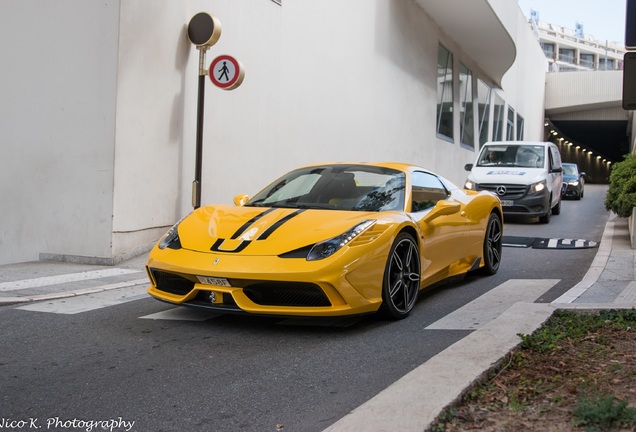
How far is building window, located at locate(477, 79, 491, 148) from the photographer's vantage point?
92.5 ft

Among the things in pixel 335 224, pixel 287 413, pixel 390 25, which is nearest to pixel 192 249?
pixel 335 224

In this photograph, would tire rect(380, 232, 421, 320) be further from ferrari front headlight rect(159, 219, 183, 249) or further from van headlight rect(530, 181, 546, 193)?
van headlight rect(530, 181, 546, 193)

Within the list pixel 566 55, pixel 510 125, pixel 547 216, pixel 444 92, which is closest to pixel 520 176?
pixel 547 216

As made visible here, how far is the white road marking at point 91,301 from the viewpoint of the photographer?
577 cm

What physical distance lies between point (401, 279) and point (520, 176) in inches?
388

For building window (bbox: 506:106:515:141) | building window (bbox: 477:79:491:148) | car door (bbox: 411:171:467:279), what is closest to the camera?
car door (bbox: 411:171:467:279)

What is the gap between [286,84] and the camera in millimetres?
12625

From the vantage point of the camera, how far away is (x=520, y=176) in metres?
14.5

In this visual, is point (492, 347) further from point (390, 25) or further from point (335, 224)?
point (390, 25)

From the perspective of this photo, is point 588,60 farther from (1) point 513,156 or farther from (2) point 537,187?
(2) point 537,187

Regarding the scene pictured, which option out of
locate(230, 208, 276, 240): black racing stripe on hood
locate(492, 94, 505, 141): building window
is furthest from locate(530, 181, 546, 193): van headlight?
locate(492, 94, 505, 141): building window

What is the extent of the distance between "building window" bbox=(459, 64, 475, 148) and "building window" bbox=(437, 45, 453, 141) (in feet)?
4.52

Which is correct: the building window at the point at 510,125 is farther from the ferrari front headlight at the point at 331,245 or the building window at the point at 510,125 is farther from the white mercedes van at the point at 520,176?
the ferrari front headlight at the point at 331,245

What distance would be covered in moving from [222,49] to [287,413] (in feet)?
27.0
